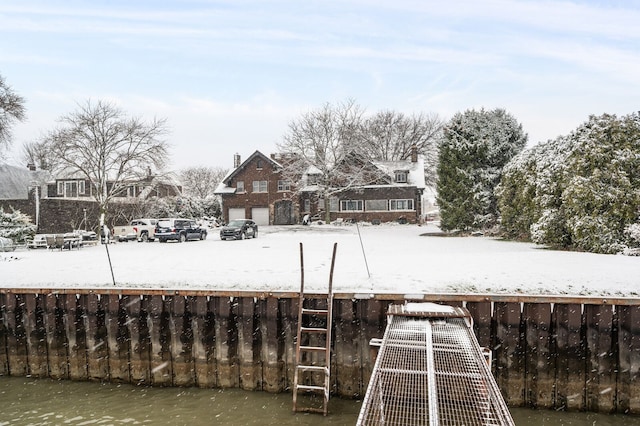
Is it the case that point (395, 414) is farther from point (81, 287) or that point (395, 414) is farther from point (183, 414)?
point (81, 287)

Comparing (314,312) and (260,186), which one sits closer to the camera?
(314,312)

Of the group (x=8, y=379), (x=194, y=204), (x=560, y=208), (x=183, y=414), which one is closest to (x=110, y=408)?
(x=183, y=414)

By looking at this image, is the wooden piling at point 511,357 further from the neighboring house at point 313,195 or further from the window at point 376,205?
the window at point 376,205

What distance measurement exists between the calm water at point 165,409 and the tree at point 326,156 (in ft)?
133

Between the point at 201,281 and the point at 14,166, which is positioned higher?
the point at 14,166

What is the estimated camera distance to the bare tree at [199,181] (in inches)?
3150

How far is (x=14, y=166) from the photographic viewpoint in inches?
2073

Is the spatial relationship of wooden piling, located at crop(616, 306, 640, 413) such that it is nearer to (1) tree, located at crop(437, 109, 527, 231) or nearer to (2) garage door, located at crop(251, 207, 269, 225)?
(1) tree, located at crop(437, 109, 527, 231)

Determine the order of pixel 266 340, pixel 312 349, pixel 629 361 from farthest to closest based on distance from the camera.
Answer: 1. pixel 266 340
2. pixel 312 349
3. pixel 629 361

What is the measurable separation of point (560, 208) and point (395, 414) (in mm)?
18569

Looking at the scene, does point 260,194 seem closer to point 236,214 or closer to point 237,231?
point 236,214

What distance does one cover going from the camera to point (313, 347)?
905cm

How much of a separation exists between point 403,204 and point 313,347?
142ft

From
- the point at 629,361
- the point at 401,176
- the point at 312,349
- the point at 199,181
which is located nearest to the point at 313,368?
the point at 312,349
